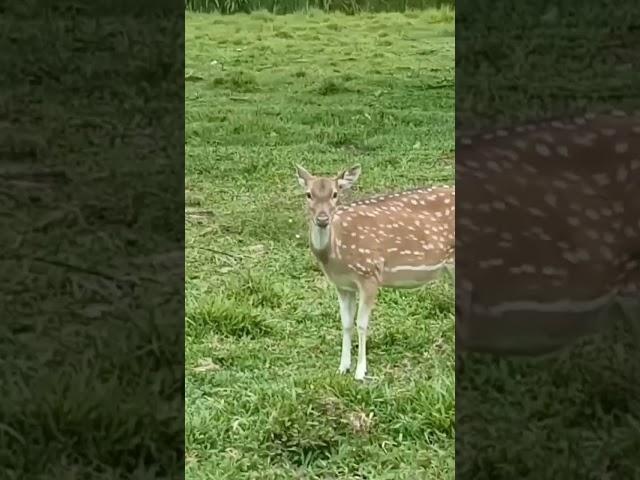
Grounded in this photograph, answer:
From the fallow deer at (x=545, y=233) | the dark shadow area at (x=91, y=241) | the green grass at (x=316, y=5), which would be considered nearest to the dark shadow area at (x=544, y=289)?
the fallow deer at (x=545, y=233)

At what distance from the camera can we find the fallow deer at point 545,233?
1431 mm

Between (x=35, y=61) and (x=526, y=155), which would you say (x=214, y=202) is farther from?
(x=526, y=155)

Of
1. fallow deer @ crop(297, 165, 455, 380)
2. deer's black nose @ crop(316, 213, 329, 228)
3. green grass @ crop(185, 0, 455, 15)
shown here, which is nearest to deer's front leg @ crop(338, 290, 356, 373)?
fallow deer @ crop(297, 165, 455, 380)

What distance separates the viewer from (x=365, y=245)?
5.42ft

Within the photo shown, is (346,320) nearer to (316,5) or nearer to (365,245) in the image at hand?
(365,245)

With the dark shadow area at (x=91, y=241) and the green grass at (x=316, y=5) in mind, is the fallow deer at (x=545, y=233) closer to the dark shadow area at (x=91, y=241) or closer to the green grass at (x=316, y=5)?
the dark shadow area at (x=91, y=241)

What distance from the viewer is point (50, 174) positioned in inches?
75.3

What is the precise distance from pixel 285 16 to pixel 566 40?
0.77 meters

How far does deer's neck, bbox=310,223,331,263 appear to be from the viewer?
1614mm

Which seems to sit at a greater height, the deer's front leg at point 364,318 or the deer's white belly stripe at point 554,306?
the deer's white belly stripe at point 554,306

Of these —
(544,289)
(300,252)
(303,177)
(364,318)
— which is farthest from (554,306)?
(300,252)

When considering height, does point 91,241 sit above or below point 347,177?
below

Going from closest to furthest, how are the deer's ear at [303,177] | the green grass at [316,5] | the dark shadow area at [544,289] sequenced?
the dark shadow area at [544,289], the deer's ear at [303,177], the green grass at [316,5]

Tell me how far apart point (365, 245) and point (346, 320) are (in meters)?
0.12
